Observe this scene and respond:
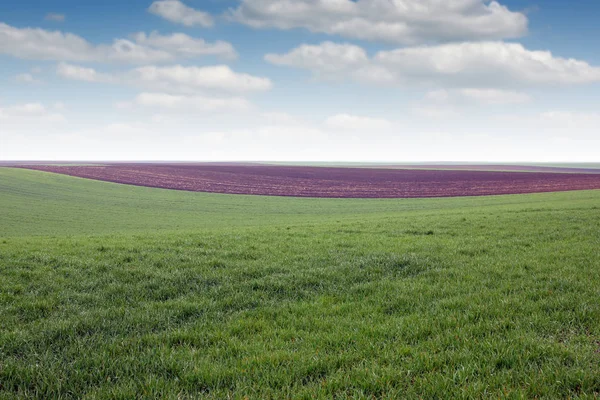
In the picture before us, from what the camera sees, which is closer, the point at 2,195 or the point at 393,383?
the point at 393,383

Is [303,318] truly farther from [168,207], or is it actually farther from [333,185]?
[333,185]

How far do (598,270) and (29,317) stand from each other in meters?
13.4

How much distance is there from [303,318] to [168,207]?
38.1 meters

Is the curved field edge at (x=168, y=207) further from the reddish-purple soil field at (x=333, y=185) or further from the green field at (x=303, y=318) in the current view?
the green field at (x=303, y=318)

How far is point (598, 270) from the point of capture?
10.1 meters

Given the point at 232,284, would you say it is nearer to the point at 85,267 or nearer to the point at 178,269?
the point at 178,269

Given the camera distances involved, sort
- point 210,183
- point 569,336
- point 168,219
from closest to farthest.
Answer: point 569,336 → point 168,219 → point 210,183

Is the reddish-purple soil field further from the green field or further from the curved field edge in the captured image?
the green field

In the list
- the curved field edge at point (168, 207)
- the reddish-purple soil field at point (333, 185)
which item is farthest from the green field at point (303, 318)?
the reddish-purple soil field at point (333, 185)

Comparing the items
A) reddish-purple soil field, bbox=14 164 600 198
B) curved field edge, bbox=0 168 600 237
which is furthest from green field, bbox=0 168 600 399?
reddish-purple soil field, bbox=14 164 600 198

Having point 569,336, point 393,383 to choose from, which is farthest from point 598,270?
point 393,383

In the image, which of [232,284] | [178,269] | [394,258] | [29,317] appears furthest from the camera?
[394,258]

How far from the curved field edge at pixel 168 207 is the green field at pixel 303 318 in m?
14.9

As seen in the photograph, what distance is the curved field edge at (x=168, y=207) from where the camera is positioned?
29766mm
